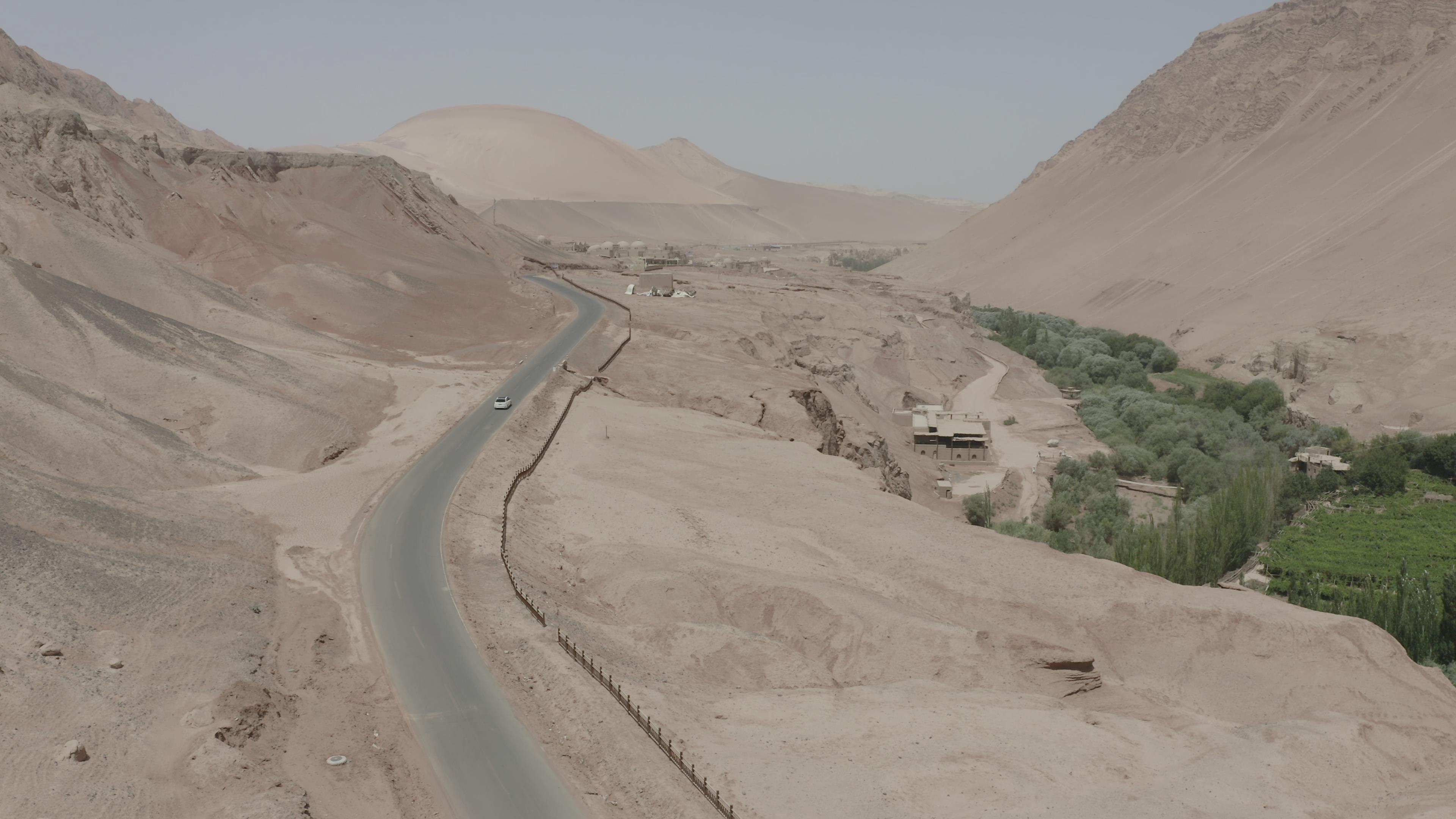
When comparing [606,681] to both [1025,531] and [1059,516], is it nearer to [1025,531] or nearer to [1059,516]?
[1025,531]

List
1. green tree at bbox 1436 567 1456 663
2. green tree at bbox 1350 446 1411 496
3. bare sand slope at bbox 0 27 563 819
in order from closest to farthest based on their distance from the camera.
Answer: bare sand slope at bbox 0 27 563 819
green tree at bbox 1436 567 1456 663
green tree at bbox 1350 446 1411 496

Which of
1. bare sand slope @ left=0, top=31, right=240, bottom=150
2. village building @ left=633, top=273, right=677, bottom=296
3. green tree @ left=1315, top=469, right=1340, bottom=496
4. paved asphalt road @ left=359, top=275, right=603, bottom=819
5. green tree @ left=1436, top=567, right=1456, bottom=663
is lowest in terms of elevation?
green tree @ left=1436, top=567, right=1456, bottom=663

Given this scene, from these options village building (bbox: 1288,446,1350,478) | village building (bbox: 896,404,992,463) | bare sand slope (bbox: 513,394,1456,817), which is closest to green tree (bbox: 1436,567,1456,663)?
bare sand slope (bbox: 513,394,1456,817)

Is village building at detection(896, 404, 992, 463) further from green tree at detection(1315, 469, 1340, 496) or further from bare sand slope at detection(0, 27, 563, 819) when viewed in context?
bare sand slope at detection(0, 27, 563, 819)

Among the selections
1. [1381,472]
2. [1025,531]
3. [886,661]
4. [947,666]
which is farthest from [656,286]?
[947,666]

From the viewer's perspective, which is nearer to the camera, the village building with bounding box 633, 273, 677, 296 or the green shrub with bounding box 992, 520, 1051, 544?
the green shrub with bounding box 992, 520, 1051, 544

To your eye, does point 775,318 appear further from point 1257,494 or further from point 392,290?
point 1257,494

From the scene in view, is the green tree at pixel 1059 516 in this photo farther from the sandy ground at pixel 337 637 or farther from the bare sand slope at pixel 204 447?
the sandy ground at pixel 337 637
